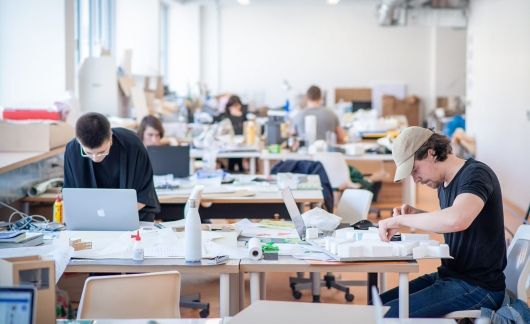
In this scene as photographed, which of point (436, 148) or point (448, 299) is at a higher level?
point (436, 148)

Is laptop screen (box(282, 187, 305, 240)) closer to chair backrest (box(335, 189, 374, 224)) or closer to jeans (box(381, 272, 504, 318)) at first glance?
jeans (box(381, 272, 504, 318))

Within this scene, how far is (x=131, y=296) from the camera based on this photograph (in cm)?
303

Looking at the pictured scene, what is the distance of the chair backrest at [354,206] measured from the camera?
5.07 meters

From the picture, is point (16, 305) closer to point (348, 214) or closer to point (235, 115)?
point (348, 214)

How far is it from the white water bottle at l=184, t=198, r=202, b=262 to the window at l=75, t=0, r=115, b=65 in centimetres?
616

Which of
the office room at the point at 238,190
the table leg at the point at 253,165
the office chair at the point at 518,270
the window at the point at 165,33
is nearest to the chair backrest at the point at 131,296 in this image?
the office room at the point at 238,190

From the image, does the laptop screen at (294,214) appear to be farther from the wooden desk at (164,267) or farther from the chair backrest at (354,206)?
the chair backrest at (354,206)

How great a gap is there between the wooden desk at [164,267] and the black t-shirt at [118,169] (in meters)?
1.17

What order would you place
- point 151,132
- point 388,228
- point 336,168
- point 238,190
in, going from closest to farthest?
point 388,228 < point 238,190 < point 151,132 < point 336,168

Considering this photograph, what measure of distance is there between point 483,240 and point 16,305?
2.00 meters

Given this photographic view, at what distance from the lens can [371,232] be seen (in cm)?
399

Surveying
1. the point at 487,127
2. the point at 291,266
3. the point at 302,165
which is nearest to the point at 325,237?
the point at 291,266

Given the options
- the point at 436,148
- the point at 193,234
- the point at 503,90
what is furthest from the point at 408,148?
the point at 503,90

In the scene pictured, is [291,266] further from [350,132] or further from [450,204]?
[350,132]
